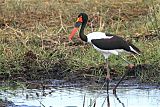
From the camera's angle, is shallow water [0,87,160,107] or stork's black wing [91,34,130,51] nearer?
shallow water [0,87,160,107]

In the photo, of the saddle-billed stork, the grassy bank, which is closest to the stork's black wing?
the saddle-billed stork

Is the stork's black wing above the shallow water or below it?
above

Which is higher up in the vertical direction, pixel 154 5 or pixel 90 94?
pixel 154 5

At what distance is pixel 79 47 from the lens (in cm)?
1075

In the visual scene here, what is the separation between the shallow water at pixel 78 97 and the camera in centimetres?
832

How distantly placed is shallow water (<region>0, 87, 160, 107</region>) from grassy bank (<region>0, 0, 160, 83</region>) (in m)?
0.58

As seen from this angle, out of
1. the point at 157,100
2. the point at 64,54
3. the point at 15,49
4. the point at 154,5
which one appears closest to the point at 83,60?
the point at 64,54

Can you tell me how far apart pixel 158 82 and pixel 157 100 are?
98 cm

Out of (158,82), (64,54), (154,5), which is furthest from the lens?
(154,5)

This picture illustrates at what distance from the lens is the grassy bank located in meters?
9.86

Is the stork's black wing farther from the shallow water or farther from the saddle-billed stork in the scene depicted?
the shallow water

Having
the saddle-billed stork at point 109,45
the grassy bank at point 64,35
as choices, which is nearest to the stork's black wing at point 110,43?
the saddle-billed stork at point 109,45

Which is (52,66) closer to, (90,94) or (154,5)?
(90,94)

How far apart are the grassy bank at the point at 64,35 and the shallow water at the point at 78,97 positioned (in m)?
0.58
